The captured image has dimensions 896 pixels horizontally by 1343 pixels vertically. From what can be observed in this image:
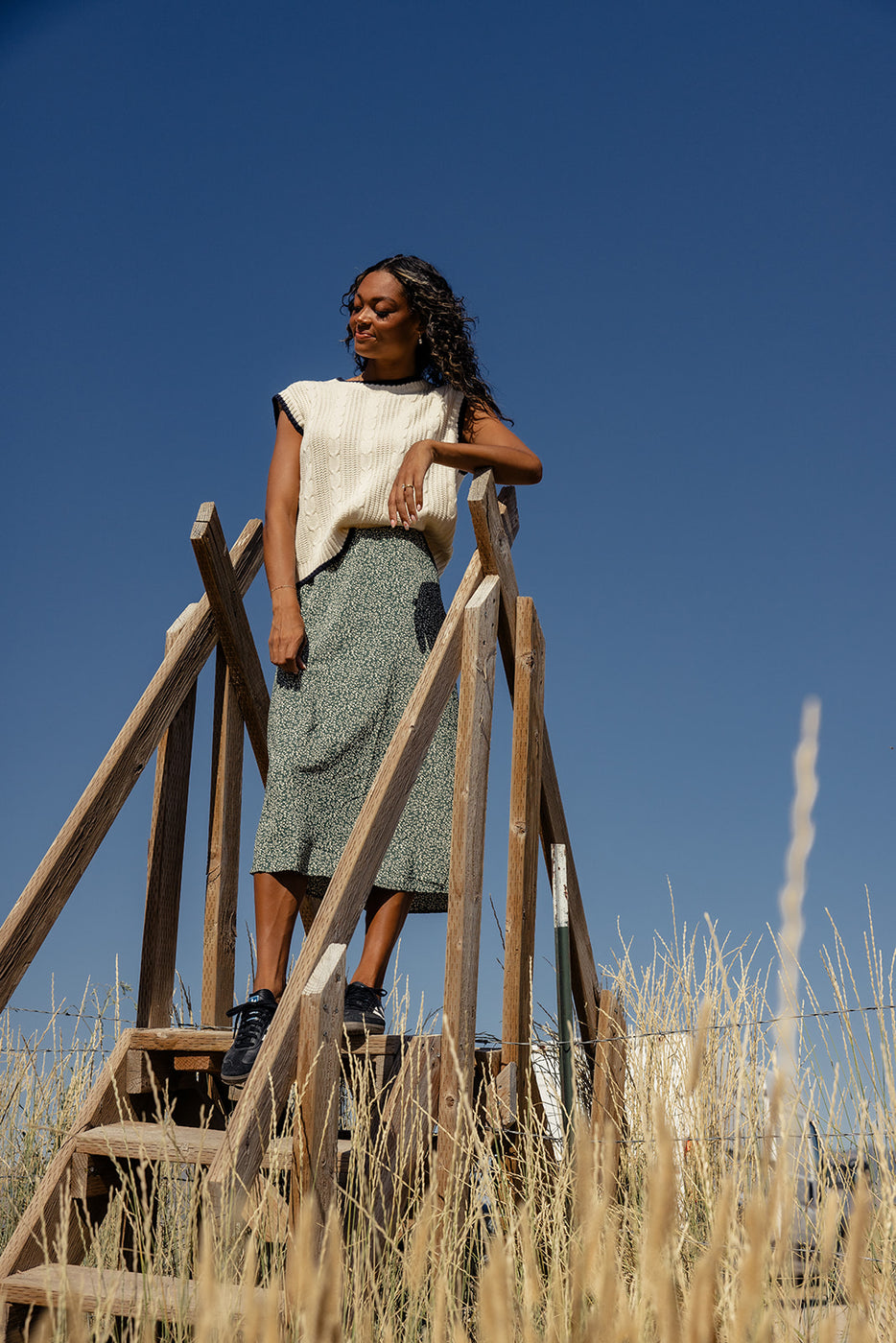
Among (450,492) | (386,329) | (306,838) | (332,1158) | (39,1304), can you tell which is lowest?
(39,1304)

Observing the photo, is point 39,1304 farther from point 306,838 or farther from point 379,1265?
point 306,838

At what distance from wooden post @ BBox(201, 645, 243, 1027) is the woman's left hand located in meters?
0.91

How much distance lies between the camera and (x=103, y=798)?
2.74 m

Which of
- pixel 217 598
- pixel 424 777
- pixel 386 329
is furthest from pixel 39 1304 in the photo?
pixel 386 329

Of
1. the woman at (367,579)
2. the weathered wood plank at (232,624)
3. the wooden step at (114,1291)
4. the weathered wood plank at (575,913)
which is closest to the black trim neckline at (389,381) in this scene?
the woman at (367,579)

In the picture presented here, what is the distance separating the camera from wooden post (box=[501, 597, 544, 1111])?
2955 mm

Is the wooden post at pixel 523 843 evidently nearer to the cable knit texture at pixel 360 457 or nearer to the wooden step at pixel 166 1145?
the cable knit texture at pixel 360 457

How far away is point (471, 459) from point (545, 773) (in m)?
1.04

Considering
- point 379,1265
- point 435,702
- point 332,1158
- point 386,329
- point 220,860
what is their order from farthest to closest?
point 220,860, point 386,329, point 435,702, point 379,1265, point 332,1158

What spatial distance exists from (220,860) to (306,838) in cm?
76

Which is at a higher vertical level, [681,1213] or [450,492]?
[450,492]

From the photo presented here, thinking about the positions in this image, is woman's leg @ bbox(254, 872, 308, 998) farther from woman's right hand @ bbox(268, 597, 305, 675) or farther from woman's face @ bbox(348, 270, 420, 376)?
woman's face @ bbox(348, 270, 420, 376)

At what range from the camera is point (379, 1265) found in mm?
2244

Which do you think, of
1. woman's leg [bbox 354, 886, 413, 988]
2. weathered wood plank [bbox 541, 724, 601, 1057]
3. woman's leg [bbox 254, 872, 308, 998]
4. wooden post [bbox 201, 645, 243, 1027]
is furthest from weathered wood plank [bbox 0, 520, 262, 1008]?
weathered wood plank [bbox 541, 724, 601, 1057]
